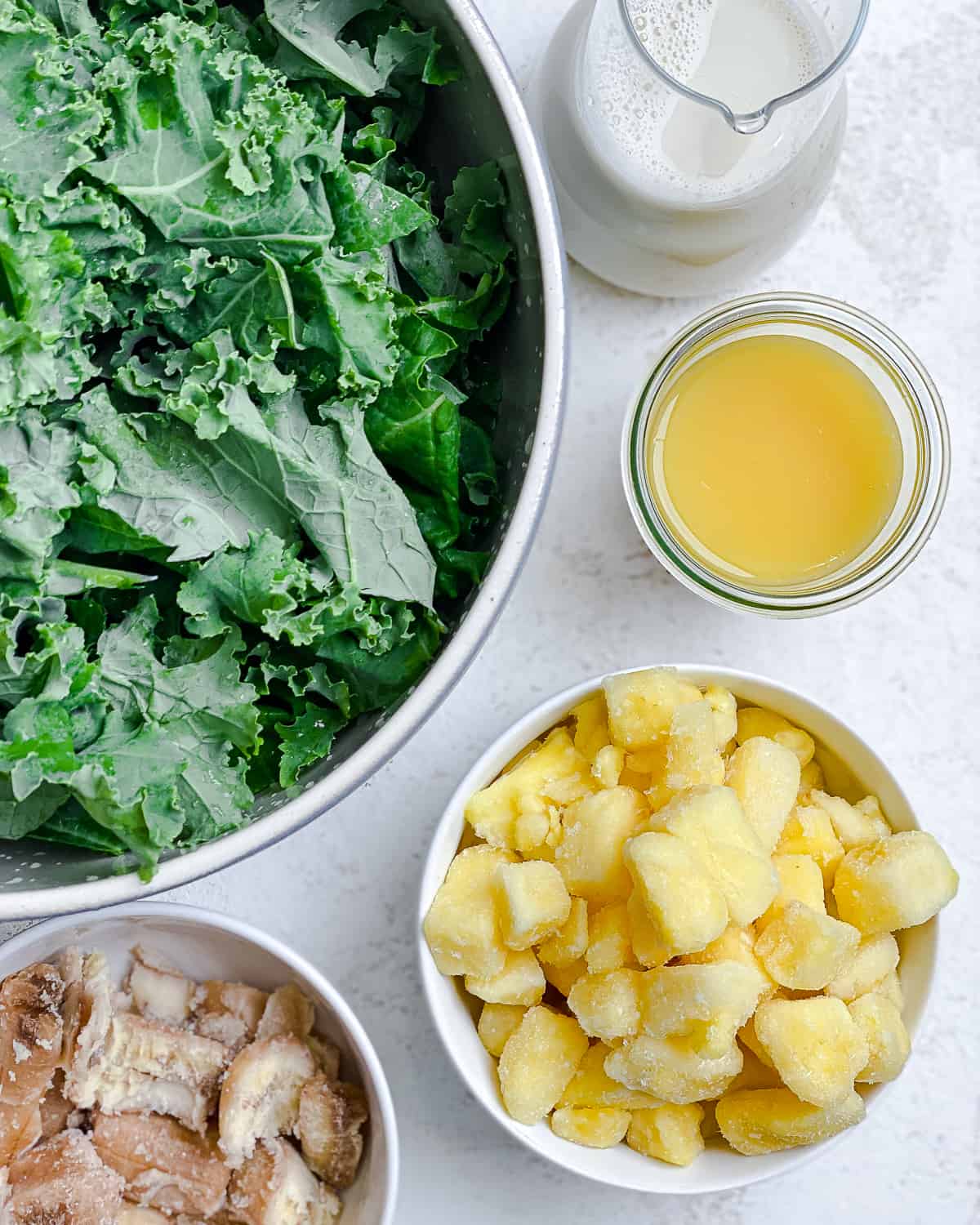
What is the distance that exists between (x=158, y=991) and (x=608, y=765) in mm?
483

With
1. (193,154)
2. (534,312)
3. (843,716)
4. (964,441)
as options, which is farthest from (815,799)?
(193,154)

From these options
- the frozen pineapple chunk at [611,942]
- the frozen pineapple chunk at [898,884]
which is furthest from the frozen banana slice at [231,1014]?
the frozen pineapple chunk at [898,884]

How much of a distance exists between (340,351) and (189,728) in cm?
30

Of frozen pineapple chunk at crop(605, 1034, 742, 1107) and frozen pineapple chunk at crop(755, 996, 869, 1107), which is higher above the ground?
frozen pineapple chunk at crop(755, 996, 869, 1107)

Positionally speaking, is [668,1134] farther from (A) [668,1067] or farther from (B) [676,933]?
(B) [676,933]

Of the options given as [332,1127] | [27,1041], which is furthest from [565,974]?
[27,1041]

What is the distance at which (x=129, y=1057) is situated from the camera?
3.83ft

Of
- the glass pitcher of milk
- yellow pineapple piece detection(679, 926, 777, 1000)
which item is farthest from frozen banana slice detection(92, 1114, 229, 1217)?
the glass pitcher of milk

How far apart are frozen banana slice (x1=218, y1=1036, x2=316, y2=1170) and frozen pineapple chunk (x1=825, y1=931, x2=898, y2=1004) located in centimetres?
48

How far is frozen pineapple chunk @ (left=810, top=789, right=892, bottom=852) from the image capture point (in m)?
1.15

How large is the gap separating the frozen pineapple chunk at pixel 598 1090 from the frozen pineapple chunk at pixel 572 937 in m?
0.09

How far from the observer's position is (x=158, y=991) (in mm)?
1211

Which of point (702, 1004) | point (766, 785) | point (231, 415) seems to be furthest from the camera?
point (766, 785)

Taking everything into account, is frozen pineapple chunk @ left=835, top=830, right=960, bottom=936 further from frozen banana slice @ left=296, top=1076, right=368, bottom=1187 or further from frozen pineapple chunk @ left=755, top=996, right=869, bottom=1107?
frozen banana slice @ left=296, top=1076, right=368, bottom=1187
